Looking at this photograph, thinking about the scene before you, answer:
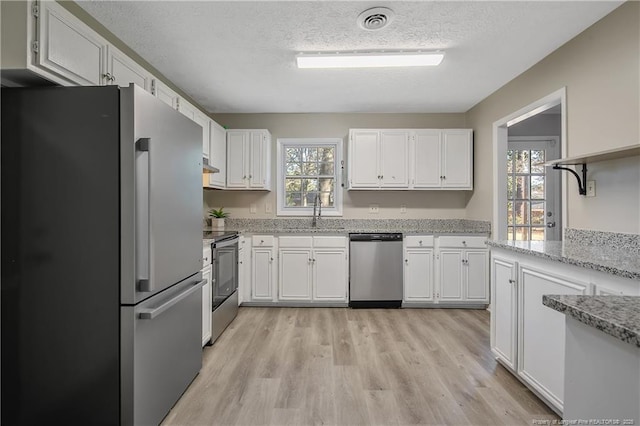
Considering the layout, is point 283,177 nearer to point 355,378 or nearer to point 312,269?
point 312,269

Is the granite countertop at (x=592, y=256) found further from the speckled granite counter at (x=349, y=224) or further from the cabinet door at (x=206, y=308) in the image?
the cabinet door at (x=206, y=308)

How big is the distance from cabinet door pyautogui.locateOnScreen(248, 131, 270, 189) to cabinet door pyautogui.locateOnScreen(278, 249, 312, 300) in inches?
36.9

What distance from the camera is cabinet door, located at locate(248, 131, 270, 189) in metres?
3.79

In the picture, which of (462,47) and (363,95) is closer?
(462,47)

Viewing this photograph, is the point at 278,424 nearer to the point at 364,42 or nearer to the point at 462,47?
the point at 364,42

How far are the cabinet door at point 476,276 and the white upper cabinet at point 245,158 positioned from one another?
106 inches

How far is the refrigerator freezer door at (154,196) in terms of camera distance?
1.39 meters

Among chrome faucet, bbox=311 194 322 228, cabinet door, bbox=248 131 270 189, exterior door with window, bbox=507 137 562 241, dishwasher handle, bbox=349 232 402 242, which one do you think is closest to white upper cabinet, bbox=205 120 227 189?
cabinet door, bbox=248 131 270 189

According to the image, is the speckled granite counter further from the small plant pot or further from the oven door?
the oven door

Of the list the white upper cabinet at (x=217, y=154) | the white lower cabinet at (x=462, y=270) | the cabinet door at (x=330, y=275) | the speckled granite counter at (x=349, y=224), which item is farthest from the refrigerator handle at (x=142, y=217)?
the white lower cabinet at (x=462, y=270)

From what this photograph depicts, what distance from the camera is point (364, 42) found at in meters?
2.30

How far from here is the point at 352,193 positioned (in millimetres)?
4094

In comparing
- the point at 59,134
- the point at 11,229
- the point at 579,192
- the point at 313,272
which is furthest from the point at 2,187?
the point at 579,192

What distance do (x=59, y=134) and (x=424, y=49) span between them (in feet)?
8.02
